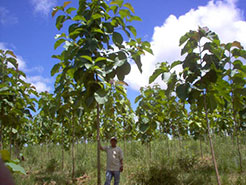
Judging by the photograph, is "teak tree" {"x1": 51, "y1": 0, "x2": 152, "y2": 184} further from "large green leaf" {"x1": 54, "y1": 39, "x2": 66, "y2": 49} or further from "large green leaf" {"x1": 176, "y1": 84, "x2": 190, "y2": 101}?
"large green leaf" {"x1": 176, "y1": 84, "x2": 190, "y2": 101}

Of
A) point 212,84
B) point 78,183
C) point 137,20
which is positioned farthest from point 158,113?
point 137,20

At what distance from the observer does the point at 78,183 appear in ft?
20.2

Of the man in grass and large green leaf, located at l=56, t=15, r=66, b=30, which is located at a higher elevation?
large green leaf, located at l=56, t=15, r=66, b=30

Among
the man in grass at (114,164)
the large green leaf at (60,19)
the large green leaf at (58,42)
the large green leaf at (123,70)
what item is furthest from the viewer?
the man in grass at (114,164)

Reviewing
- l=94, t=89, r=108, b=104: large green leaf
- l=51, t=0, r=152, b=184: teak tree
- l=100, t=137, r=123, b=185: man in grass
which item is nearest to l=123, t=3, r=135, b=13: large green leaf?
l=51, t=0, r=152, b=184: teak tree

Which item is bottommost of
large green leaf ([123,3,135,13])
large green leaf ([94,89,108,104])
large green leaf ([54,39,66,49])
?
large green leaf ([94,89,108,104])

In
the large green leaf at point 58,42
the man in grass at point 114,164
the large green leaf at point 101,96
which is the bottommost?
the man in grass at point 114,164

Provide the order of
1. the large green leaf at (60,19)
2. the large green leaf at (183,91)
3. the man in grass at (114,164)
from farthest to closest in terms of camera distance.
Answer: the man in grass at (114,164), the large green leaf at (183,91), the large green leaf at (60,19)

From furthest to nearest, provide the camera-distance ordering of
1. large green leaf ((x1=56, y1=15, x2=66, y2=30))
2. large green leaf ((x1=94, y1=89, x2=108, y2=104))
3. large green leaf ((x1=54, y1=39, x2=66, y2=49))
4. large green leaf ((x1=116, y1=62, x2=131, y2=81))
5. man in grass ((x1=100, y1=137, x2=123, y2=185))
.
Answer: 1. man in grass ((x1=100, y1=137, x2=123, y2=185))
2. large green leaf ((x1=56, y1=15, x2=66, y2=30))
3. large green leaf ((x1=54, y1=39, x2=66, y2=49))
4. large green leaf ((x1=116, y1=62, x2=131, y2=81))
5. large green leaf ((x1=94, y1=89, x2=108, y2=104))

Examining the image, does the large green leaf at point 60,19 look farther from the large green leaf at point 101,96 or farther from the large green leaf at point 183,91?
the large green leaf at point 183,91

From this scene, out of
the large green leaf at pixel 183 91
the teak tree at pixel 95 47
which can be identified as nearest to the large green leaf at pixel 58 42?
the teak tree at pixel 95 47

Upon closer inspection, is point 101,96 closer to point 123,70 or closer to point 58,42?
point 123,70

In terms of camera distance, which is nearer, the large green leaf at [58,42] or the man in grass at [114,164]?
the large green leaf at [58,42]

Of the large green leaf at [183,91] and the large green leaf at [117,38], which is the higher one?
the large green leaf at [117,38]
